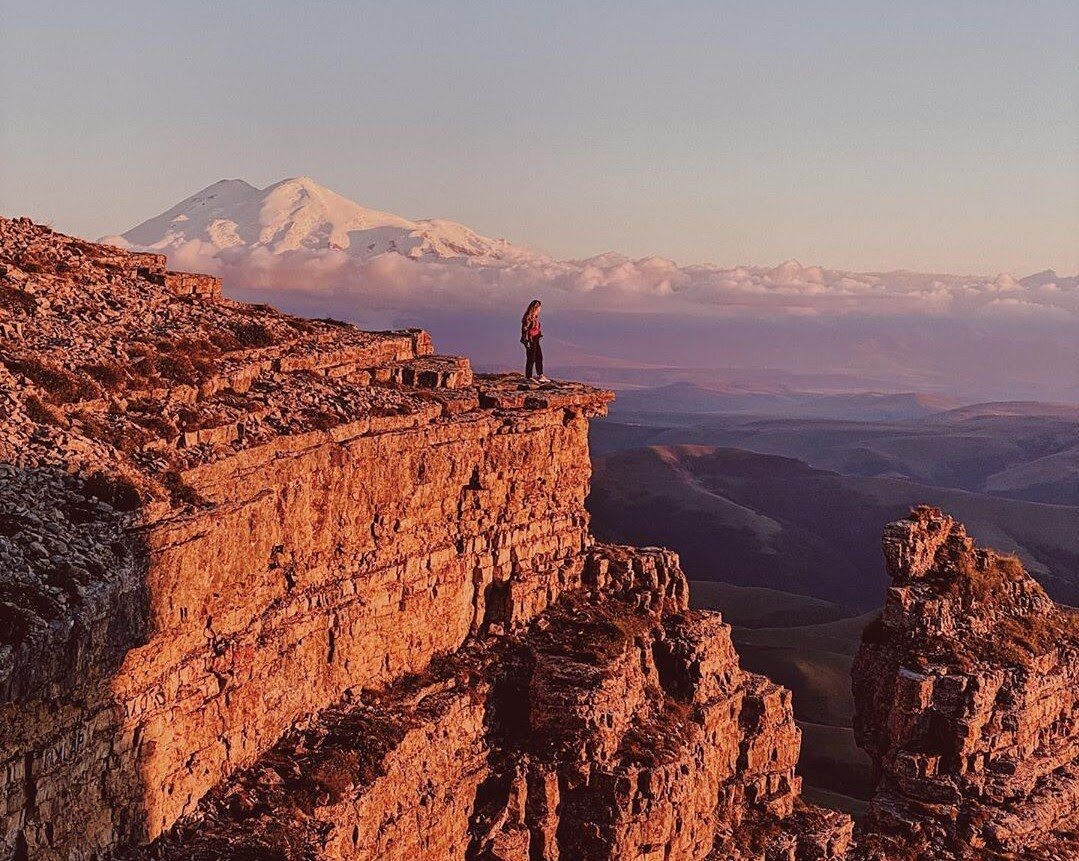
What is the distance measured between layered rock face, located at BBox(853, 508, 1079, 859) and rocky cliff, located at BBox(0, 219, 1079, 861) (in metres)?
0.13

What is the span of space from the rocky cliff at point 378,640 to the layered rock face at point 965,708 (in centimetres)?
13

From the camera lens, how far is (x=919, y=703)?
51.7 m

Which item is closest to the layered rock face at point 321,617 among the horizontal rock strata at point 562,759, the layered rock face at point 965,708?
the horizontal rock strata at point 562,759

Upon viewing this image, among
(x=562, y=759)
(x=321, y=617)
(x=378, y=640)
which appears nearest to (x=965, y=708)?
(x=562, y=759)

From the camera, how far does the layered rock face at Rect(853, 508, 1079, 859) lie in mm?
48719

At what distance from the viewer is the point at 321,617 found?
107 ft

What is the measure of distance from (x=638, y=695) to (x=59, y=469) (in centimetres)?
2057

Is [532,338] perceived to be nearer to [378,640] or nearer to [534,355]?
[534,355]

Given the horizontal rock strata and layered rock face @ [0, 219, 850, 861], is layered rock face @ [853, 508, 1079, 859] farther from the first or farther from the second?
layered rock face @ [0, 219, 850, 861]

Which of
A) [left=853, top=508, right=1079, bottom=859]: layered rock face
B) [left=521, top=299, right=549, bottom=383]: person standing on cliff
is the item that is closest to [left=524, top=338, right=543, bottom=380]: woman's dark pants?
[left=521, top=299, right=549, bottom=383]: person standing on cliff

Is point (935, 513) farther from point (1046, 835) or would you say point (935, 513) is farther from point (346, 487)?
point (346, 487)

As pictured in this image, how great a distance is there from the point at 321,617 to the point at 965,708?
91.5 feet

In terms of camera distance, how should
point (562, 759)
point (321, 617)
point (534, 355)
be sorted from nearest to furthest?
point (321, 617) → point (562, 759) → point (534, 355)

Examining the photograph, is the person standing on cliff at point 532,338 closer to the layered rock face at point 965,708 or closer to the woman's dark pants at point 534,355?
the woman's dark pants at point 534,355
